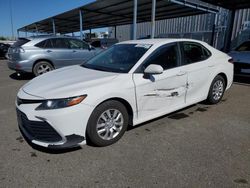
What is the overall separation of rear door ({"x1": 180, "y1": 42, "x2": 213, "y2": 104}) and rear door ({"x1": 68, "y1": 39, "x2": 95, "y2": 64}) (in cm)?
492

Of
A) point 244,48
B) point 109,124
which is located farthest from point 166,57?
point 244,48

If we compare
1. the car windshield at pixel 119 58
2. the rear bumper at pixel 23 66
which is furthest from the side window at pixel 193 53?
the rear bumper at pixel 23 66

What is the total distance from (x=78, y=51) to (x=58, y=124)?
595 centimetres

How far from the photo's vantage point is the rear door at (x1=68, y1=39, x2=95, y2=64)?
25.5 feet

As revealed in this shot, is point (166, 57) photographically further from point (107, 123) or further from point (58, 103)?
point (58, 103)

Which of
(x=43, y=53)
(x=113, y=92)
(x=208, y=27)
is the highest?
(x=208, y=27)

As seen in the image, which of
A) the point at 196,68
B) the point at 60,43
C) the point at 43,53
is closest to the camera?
the point at 196,68

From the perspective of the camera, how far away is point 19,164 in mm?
2428

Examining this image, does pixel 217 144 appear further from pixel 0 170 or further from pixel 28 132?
pixel 0 170

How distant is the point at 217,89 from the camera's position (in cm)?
455

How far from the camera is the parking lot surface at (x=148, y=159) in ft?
7.08

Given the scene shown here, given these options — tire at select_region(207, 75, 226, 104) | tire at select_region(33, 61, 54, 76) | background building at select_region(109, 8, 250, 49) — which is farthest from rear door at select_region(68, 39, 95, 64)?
background building at select_region(109, 8, 250, 49)

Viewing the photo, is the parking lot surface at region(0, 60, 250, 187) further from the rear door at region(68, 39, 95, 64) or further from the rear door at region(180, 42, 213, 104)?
the rear door at region(68, 39, 95, 64)

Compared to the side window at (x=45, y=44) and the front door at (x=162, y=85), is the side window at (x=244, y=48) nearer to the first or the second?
the front door at (x=162, y=85)
